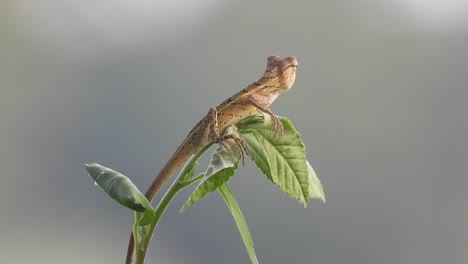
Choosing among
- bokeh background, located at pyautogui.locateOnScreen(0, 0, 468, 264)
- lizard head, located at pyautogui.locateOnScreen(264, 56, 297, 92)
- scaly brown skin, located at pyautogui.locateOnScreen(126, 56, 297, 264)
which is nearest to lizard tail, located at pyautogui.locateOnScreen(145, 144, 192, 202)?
Answer: scaly brown skin, located at pyautogui.locateOnScreen(126, 56, 297, 264)

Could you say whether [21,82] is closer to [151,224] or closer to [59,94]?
[59,94]

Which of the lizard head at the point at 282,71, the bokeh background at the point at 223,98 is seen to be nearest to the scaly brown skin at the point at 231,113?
the lizard head at the point at 282,71

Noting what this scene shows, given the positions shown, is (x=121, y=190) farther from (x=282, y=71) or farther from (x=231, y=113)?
(x=282, y=71)

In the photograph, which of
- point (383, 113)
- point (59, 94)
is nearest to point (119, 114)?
point (59, 94)

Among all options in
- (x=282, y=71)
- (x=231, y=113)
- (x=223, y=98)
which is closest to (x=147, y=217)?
(x=231, y=113)

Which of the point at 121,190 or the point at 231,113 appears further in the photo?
the point at 231,113

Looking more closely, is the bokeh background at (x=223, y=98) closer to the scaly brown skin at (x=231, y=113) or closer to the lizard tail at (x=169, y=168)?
the scaly brown skin at (x=231, y=113)

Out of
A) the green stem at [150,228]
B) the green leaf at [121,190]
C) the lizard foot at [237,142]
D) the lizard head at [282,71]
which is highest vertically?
the lizard head at [282,71]
